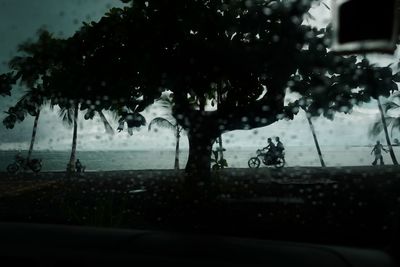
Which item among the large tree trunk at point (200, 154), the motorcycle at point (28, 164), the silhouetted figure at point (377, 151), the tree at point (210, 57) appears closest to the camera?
the tree at point (210, 57)

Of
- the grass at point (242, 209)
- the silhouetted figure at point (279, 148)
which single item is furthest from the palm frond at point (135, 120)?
the silhouetted figure at point (279, 148)

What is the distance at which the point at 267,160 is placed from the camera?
66.1ft

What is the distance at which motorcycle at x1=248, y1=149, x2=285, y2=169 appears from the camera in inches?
784

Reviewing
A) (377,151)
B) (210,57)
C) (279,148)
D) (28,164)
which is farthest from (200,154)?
(28,164)

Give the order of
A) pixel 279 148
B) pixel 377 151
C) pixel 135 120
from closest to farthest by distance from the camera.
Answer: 1. pixel 135 120
2. pixel 279 148
3. pixel 377 151

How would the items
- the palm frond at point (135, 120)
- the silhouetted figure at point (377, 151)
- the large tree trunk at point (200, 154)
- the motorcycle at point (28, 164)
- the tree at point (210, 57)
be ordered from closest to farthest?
the tree at point (210, 57) < the palm frond at point (135, 120) < the large tree trunk at point (200, 154) < the silhouetted figure at point (377, 151) < the motorcycle at point (28, 164)

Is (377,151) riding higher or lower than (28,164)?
higher

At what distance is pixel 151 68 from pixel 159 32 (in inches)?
26.5

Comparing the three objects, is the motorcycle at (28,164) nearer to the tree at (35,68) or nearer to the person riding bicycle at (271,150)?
the person riding bicycle at (271,150)

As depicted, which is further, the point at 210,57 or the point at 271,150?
the point at 271,150

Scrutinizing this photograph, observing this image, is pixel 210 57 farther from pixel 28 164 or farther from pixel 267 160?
pixel 28 164

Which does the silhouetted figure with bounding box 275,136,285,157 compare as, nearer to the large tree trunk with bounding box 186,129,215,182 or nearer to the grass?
the grass

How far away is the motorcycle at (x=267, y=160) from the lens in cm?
1992

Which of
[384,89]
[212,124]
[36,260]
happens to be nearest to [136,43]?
[212,124]
